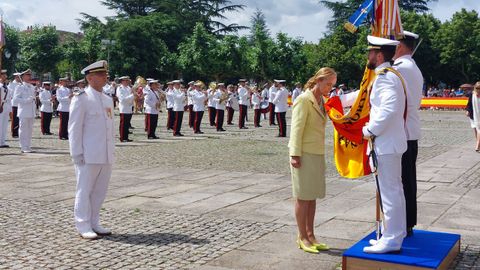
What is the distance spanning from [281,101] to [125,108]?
18.5 ft

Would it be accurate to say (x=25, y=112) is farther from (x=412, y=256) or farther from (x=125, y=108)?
(x=412, y=256)

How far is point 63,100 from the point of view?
20.2 metres

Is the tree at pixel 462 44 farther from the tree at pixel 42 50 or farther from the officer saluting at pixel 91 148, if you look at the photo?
the officer saluting at pixel 91 148

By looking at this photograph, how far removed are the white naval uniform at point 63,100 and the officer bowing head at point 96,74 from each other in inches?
526

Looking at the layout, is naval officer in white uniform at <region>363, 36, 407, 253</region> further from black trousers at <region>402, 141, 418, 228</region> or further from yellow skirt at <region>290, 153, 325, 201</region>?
yellow skirt at <region>290, 153, 325, 201</region>

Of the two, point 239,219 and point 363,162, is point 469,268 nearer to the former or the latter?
point 363,162

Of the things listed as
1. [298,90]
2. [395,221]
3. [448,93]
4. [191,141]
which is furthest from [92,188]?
[448,93]

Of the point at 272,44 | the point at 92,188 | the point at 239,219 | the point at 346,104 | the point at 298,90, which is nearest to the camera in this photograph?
the point at 346,104

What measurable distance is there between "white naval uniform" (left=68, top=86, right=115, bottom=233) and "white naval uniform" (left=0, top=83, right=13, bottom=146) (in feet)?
31.7

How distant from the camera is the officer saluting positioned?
22.7 feet

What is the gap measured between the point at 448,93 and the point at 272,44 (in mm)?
17147

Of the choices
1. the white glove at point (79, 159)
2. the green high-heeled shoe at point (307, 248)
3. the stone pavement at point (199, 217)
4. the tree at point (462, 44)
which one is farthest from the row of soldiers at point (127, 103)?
the tree at point (462, 44)

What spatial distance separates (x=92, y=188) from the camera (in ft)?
23.2

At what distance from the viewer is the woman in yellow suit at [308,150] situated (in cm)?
625
